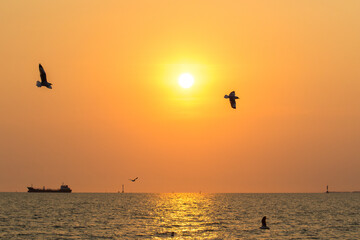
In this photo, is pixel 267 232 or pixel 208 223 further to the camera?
pixel 208 223

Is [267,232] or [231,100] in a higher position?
[231,100]

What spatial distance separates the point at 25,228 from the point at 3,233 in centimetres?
792

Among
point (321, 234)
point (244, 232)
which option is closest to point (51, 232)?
point (244, 232)

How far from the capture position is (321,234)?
280ft

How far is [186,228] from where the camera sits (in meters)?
92.5

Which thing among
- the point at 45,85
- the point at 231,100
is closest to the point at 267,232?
the point at 231,100

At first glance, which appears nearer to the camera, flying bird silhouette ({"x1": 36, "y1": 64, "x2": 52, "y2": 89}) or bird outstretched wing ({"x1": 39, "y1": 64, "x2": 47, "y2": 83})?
bird outstretched wing ({"x1": 39, "y1": 64, "x2": 47, "y2": 83})

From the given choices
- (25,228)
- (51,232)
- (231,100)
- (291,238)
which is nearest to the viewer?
(231,100)

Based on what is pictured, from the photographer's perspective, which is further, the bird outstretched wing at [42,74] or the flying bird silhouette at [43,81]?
the flying bird silhouette at [43,81]

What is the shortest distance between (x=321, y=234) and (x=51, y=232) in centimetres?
4059

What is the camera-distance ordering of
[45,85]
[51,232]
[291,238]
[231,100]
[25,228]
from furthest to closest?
[25,228]
[51,232]
[291,238]
[231,100]
[45,85]

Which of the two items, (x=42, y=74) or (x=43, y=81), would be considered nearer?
(x=42, y=74)

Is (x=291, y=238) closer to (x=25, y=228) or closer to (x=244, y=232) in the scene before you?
(x=244, y=232)

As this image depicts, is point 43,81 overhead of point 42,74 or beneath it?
beneath
